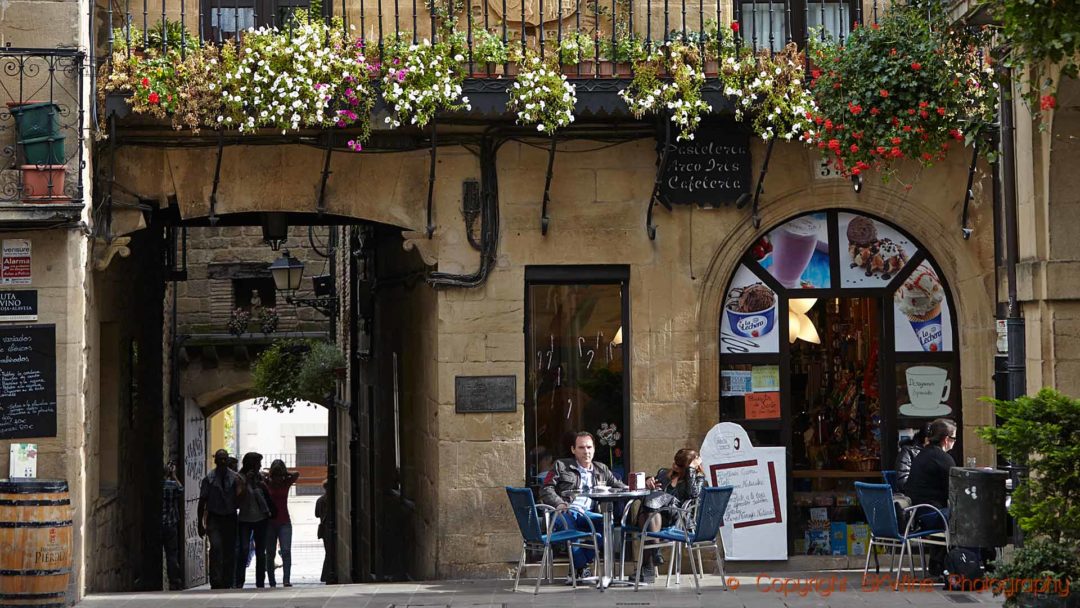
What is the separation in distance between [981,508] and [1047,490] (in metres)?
1.85

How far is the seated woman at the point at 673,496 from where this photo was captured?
11.1m

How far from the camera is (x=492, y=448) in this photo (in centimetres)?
1206

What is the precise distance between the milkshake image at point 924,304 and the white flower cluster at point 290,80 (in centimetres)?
481

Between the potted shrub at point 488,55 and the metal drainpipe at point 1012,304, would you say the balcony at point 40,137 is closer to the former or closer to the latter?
the potted shrub at point 488,55

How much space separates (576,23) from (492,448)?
3.55 m

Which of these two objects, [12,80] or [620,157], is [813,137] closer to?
[620,157]

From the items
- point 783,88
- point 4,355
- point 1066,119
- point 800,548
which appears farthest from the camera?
point 800,548

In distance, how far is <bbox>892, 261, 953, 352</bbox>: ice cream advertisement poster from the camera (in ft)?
41.2

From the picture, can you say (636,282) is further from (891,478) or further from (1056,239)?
(1056,239)

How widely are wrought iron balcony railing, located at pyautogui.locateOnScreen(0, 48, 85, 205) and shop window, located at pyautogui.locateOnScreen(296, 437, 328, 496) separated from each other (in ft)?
108

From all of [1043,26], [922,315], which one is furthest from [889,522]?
[1043,26]

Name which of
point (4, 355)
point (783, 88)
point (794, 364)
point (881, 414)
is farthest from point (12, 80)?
point (881, 414)

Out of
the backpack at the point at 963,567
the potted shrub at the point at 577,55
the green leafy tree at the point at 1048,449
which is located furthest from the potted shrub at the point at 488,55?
the green leafy tree at the point at 1048,449

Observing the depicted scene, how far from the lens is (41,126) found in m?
10.8
